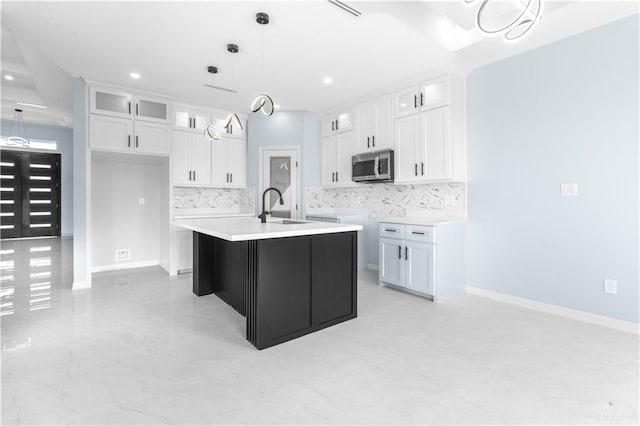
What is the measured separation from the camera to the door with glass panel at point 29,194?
839 cm

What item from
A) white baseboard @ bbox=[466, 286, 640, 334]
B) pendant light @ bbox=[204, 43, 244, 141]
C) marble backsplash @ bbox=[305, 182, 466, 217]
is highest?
pendant light @ bbox=[204, 43, 244, 141]

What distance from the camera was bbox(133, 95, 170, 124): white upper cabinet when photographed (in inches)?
187

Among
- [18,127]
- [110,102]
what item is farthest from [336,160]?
[18,127]

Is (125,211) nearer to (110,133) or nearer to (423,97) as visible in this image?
(110,133)

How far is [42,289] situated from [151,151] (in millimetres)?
2282

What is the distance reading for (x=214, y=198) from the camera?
6.10m

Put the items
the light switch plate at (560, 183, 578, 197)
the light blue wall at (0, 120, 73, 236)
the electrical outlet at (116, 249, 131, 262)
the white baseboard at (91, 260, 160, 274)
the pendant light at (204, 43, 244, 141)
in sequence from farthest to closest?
1. the light blue wall at (0, 120, 73, 236)
2. the electrical outlet at (116, 249, 131, 262)
3. the white baseboard at (91, 260, 160, 274)
4. the pendant light at (204, 43, 244, 141)
5. the light switch plate at (560, 183, 578, 197)

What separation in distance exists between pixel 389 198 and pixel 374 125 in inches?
46.9

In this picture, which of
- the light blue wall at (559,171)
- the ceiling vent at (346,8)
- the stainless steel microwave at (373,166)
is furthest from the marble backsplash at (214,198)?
the light blue wall at (559,171)

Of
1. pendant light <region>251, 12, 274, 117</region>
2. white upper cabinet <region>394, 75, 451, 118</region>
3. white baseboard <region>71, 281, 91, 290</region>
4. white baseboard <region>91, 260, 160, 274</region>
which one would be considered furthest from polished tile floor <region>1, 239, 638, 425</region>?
white upper cabinet <region>394, 75, 451, 118</region>

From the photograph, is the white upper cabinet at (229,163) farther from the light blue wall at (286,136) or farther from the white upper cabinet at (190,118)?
the white upper cabinet at (190,118)

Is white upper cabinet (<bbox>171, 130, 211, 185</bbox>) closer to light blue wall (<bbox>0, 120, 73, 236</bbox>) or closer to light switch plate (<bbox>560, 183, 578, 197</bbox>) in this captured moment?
light switch plate (<bbox>560, 183, 578, 197</bbox>)

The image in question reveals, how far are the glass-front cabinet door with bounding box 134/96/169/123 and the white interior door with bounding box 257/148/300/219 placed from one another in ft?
5.71

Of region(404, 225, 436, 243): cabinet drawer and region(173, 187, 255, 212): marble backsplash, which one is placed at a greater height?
region(173, 187, 255, 212): marble backsplash
